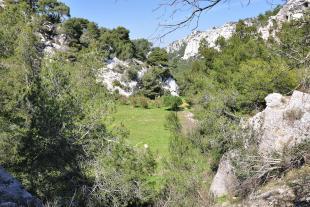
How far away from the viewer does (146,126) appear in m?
29.3

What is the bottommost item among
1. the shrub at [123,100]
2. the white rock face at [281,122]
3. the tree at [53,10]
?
the white rock face at [281,122]

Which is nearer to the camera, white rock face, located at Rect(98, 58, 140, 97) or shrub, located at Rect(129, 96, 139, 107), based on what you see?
shrub, located at Rect(129, 96, 139, 107)

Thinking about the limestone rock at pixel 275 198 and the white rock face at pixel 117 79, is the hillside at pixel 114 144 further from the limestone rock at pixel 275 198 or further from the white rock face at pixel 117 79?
the white rock face at pixel 117 79

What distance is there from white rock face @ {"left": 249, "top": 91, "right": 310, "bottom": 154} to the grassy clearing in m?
8.31

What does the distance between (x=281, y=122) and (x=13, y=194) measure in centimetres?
916

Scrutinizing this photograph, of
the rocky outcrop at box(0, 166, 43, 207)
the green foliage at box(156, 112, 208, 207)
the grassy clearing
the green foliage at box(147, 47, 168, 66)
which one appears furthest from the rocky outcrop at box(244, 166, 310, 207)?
the green foliage at box(147, 47, 168, 66)

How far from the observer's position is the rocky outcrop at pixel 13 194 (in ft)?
20.8

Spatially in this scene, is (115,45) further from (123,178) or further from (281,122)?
(123,178)

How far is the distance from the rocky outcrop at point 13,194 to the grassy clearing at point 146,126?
1310cm

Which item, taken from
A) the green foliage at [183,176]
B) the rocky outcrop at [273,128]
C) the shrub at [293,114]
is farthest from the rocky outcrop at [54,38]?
the shrub at [293,114]

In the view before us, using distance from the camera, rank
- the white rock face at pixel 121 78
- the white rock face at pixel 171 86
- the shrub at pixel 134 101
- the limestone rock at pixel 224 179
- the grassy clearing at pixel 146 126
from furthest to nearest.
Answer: the white rock face at pixel 171 86 → the white rock face at pixel 121 78 → the shrub at pixel 134 101 → the grassy clearing at pixel 146 126 → the limestone rock at pixel 224 179

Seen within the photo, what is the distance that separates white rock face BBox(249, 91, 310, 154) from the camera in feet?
38.0

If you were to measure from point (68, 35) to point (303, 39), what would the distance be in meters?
41.6

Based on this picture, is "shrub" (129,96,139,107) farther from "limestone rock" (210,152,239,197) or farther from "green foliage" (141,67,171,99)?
"limestone rock" (210,152,239,197)
